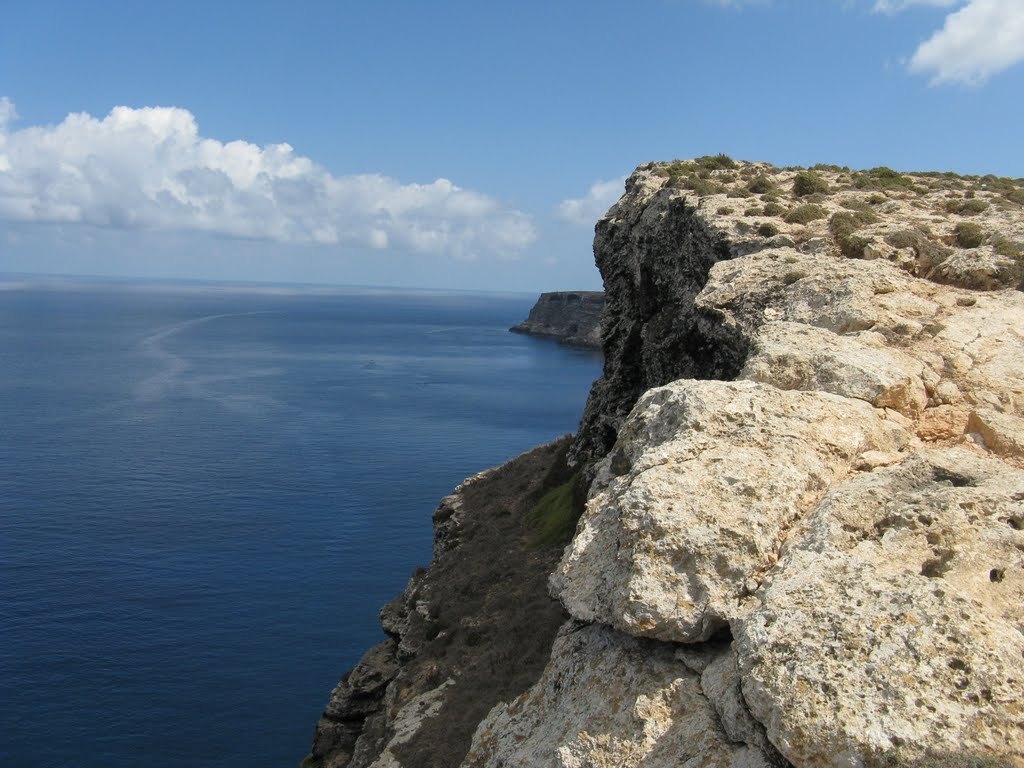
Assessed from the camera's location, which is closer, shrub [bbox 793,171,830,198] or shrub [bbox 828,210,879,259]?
shrub [bbox 828,210,879,259]

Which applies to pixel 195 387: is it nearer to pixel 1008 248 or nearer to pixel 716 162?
pixel 716 162

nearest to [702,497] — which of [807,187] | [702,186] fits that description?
[702,186]

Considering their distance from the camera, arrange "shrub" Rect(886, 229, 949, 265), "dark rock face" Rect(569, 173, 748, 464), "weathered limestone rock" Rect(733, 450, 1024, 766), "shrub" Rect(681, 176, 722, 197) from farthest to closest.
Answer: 1. "shrub" Rect(681, 176, 722, 197)
2. "shrub" Rect(886, 229, 949, 265)
3. "dark rock face" Rect(569, 173, 748, 464)
4. "weathered limestone rock" Rect(733, 450, 1024, 766)

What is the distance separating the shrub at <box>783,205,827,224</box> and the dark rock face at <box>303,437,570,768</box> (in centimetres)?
1789

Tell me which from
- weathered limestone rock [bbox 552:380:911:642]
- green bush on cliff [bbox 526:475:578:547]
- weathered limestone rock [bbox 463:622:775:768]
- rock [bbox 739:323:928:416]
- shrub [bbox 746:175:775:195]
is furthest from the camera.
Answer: green bush on cliff [bbox 526:475:578:547]

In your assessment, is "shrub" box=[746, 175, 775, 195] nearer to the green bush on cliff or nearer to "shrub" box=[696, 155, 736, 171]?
"shrub" box=[696, 155, 736, 171]

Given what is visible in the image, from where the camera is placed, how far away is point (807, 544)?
12078 millimetres

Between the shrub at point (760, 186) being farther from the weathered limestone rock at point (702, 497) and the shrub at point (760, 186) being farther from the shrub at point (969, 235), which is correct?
the weathered limestone rock at point (702, 497)

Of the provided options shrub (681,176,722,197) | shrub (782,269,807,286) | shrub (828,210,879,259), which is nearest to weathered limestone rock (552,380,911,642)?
shrub (782,269,807,286)

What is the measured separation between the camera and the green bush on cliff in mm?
43875

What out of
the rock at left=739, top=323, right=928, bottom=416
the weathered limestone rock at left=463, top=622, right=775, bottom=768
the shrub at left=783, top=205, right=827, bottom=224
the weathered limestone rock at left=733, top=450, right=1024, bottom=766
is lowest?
the weathered limestone rock at left=463, top=622, right=775, bottom=768

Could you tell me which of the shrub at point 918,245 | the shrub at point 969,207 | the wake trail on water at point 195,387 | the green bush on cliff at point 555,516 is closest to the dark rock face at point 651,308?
the green bush on cliff at point 555,516

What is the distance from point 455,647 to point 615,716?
81.9 ft

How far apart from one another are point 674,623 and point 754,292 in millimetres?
14037
